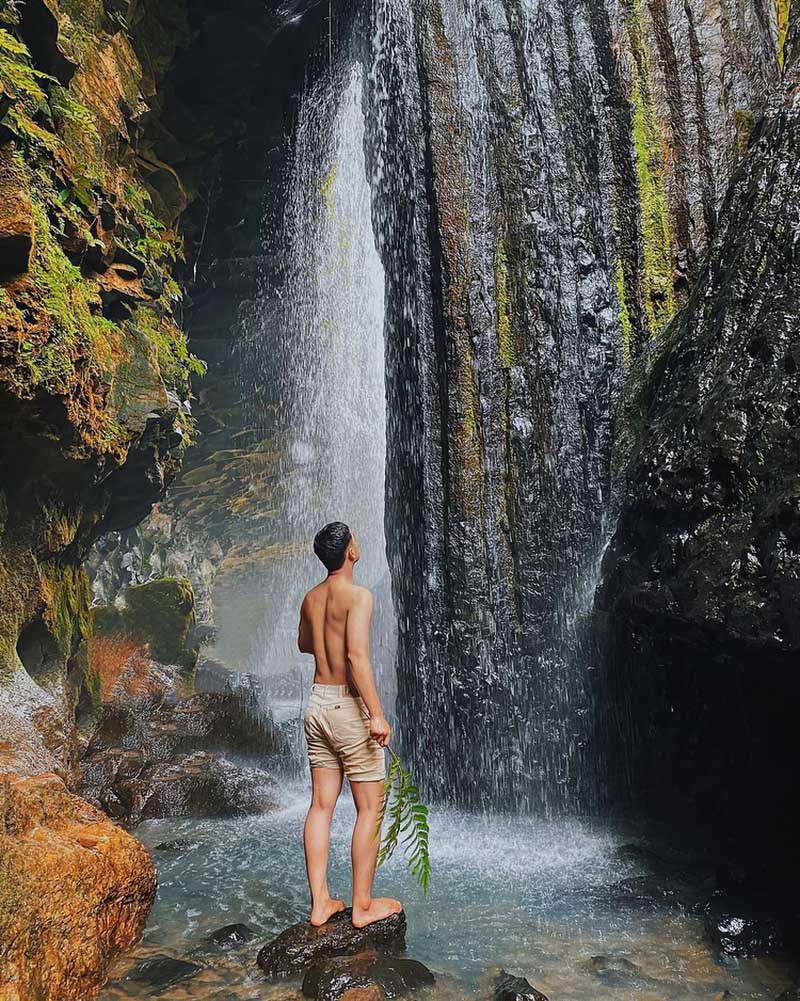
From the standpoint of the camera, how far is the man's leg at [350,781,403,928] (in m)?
3.63

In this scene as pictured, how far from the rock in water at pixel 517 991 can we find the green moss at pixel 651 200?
539 cm

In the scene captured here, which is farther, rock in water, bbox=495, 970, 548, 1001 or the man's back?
the man's back

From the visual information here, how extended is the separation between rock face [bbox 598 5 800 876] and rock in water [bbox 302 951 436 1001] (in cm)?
230

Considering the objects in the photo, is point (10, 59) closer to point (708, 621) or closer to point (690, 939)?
point (708, 621)

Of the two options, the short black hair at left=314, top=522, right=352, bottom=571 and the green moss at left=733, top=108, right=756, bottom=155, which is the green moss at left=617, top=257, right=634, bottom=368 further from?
the short black hair at left=314, top=522, right=352, bottom=571

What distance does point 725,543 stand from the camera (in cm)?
423

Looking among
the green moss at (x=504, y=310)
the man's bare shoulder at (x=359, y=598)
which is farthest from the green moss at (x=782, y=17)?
the man's bare shoulder at (x=359, y=598)

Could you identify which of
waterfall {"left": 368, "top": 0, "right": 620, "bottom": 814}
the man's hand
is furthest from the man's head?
waterfall {"left": 368, "top": 0, "right": 620, "bottom": 814}

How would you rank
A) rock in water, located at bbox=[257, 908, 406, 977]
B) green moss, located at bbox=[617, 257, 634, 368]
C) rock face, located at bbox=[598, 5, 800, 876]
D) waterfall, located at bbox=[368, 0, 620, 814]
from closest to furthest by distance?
rock in water, located at bbox=[257, 908, 406, 977], rock face, located at bbox=[598, 5, 800, 876], waterfall, located at bbox=[368, 0, 620, 814], green moss, located at bbox=[617, 257, 634, 368]

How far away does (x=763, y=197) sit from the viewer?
5.20 metres

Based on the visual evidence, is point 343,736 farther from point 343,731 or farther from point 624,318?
point 624,318

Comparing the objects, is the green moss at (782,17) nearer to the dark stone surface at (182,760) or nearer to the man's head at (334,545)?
the man's head at (334,545)

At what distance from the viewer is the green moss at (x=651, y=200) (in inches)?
277

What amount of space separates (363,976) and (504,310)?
18.4ft
